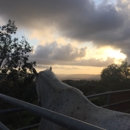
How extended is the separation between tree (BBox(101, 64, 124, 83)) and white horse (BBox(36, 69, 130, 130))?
168 ft

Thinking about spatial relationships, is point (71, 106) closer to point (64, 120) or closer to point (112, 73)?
point (64, 120)

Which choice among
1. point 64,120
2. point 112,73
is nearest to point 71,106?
point 64,120

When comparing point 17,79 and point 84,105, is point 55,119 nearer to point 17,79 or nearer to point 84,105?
point 84,105

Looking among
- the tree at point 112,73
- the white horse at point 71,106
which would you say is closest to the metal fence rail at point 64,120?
the white horse at point 71,106

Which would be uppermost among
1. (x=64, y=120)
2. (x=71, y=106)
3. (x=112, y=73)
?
(x=112, y=73)

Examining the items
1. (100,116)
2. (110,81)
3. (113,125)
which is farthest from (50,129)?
(110,81)

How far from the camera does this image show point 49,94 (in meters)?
3.31

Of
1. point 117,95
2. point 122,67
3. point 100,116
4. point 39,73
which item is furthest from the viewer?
point 122,67

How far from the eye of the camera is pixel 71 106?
277cm

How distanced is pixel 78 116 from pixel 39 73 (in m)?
1.27

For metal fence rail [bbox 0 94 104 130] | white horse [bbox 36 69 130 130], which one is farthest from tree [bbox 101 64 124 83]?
metal fence rail [bbox 0 94 104 130]

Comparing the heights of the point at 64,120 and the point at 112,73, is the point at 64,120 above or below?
below

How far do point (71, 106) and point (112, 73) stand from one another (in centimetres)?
5960

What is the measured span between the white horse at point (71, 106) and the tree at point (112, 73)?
168ft
